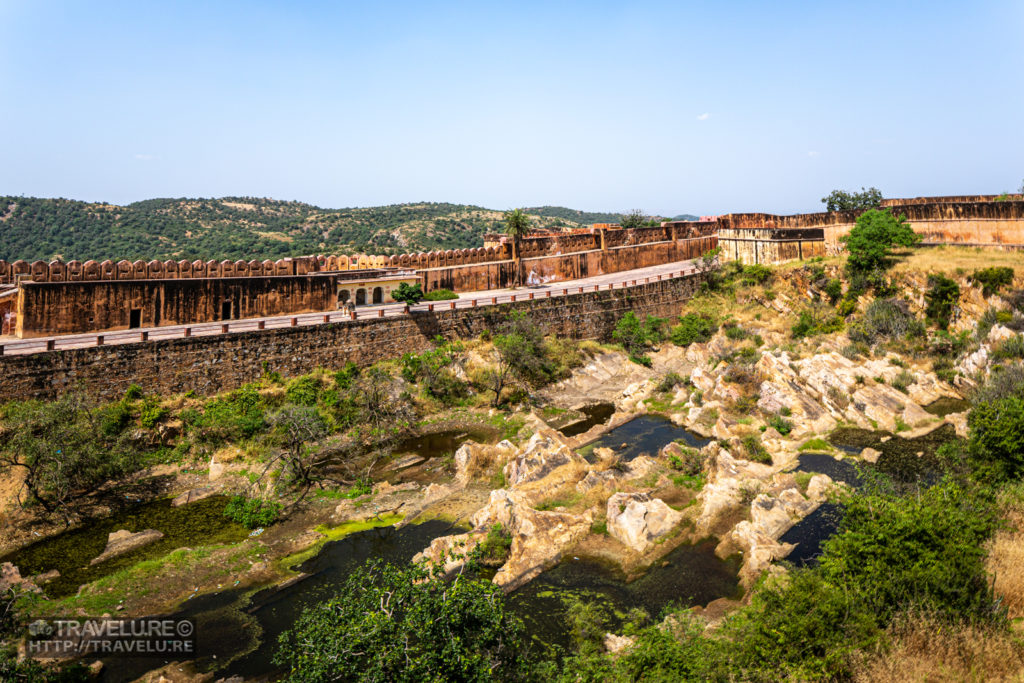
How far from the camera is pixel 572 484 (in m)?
18.7

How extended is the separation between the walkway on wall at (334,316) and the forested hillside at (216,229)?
3097 centimetres

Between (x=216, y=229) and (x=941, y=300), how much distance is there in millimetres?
77672

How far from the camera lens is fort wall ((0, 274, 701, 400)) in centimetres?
2084

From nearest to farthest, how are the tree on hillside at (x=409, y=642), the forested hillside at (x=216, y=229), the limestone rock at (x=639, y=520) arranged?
the tree on hillside at (x=409, y=642) → the limestone rock at (x=639, y=520) → the forested hillside at (x=216, y=229)

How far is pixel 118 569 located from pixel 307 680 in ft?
33.5

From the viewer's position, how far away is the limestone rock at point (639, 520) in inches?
615

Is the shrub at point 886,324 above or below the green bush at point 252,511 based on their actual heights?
above

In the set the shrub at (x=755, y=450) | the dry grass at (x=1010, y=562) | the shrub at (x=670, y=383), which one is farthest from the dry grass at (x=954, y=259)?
the dry grass at (x=1010, y=562)

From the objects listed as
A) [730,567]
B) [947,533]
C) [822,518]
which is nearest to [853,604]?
[947,533]

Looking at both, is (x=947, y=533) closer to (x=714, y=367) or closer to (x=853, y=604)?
(x=853, y=604)

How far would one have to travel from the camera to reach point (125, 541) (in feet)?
53.6

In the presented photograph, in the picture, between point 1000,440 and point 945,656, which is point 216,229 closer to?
point 1000,440

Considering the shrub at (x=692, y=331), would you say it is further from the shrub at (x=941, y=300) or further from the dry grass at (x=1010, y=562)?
the dry grass at (x=1010, y=562)

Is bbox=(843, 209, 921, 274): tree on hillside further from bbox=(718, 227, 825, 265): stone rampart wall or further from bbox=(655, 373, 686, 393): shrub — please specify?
bbox=(655, 373, 686, 393): shrub
